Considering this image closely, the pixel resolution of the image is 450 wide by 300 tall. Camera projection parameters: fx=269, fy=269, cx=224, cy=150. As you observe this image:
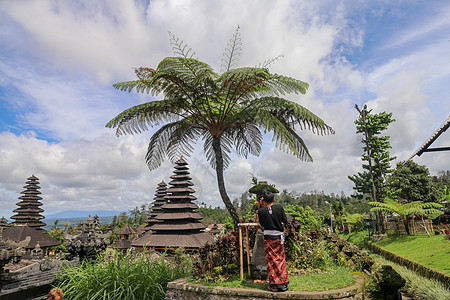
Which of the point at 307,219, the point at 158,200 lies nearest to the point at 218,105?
the point at 307,219

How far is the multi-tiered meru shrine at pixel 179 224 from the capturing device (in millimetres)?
18438

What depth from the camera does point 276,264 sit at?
5.25 metres

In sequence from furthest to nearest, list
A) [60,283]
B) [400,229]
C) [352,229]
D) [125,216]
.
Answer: [125,216] → [352,229] → [400,229] → [60,283]

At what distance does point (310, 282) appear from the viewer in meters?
5.52

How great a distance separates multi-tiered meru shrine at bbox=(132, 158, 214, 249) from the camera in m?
18.4

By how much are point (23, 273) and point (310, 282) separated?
5.83 meters

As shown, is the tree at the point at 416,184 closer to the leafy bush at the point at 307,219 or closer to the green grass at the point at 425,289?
the leafy bush at the point at 307,219

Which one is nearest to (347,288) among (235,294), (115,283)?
(235,294)

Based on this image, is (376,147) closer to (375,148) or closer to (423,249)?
(375,148)

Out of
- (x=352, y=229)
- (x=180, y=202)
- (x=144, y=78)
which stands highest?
(x=144, y=78)

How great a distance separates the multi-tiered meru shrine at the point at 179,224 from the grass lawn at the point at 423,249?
436 inches

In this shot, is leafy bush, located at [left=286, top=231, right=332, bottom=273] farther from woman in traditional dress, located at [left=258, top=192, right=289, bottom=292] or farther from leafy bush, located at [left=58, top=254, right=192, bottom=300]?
leafy bush, located at [left=58, top=254, right=192, bottom=300]

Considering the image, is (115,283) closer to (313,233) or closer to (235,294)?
(235,294)

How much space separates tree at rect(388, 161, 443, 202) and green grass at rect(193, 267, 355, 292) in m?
22.4
